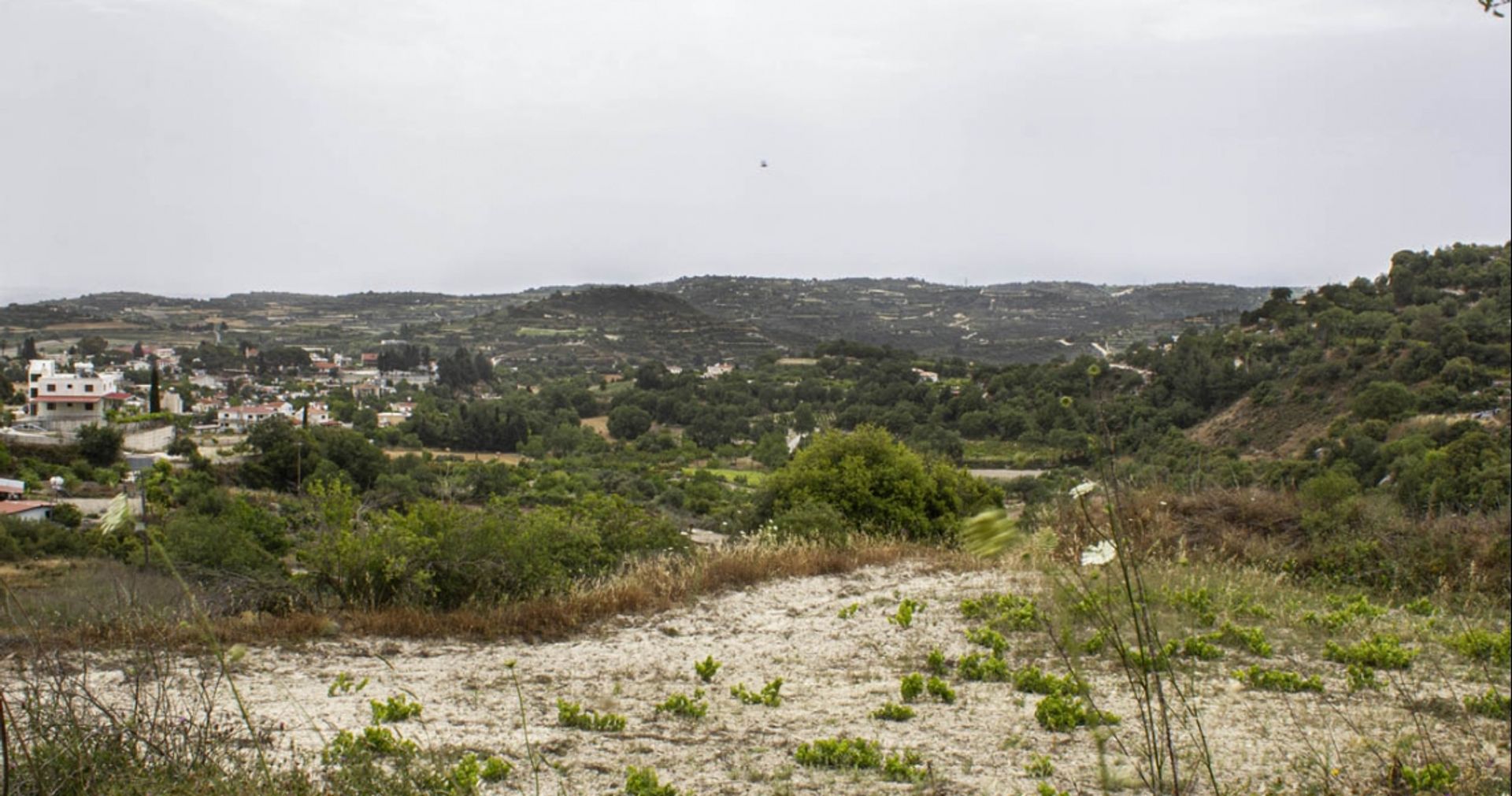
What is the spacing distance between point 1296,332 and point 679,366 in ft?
119

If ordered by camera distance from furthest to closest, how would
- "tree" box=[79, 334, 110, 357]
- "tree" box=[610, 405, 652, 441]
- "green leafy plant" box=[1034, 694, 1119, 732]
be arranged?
"tree" box=[610, 405, 652, 441] → "tree" box=[79, 334, 110, 357] → "green leafy plant" box=[1034, 694, 1119, 732]

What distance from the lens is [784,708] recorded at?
486cm

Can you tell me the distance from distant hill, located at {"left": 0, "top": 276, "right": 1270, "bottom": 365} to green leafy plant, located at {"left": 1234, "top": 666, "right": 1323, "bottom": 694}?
51253mm

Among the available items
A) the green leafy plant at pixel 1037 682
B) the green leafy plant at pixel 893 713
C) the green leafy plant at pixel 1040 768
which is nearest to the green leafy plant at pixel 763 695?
the green leafy plant at pixel 893 713

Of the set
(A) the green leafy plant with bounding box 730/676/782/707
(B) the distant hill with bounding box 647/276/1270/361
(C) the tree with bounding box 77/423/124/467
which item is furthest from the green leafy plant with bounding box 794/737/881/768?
(B) the distant hill with bounding box 647/276/1270/361

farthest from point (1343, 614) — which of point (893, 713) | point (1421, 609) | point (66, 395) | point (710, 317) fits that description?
point (710, 317)

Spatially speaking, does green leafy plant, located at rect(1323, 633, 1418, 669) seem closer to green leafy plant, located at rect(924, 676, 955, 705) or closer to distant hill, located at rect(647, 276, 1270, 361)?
green leafy plant, located at rect(924, 676, 955, 705)

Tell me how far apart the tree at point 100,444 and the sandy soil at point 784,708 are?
2756 centimetres

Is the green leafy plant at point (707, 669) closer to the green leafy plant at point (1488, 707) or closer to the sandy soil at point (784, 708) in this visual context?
the sandy soil at point (784, 708)

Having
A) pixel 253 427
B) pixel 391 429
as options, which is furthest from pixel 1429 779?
pixel 391 429

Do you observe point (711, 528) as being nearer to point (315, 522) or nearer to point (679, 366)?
point (315, 522)

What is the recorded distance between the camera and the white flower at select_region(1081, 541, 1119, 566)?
150 cm

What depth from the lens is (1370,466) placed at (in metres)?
22.4

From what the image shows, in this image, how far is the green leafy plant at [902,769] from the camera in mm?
3748
